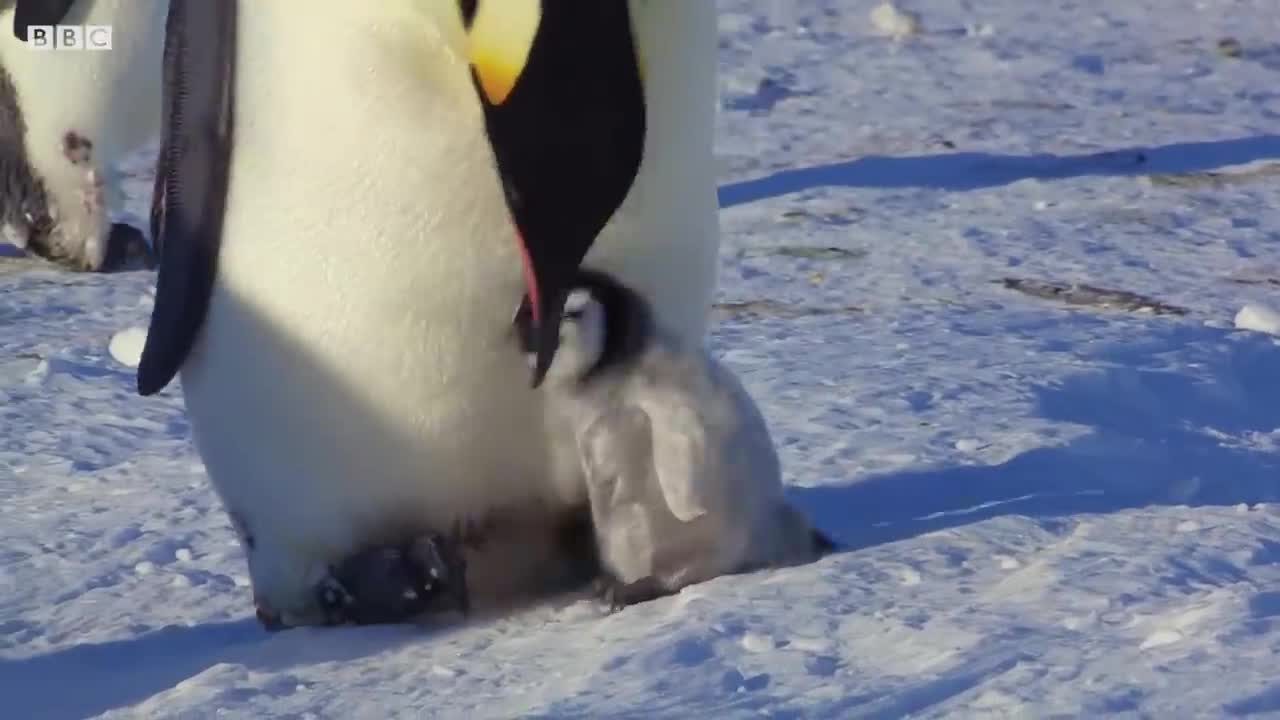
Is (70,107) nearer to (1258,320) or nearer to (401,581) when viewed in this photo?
(1258,320)

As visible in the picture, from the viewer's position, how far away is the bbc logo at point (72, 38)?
397 centimetres

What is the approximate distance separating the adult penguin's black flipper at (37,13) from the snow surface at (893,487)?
440 millimetres

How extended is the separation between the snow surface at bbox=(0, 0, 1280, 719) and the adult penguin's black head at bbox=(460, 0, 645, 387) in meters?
0.29

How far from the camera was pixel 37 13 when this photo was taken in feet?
12.8

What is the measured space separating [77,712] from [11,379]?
1.24 m

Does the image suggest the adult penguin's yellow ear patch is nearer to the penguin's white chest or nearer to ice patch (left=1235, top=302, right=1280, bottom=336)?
the penguin's white chest

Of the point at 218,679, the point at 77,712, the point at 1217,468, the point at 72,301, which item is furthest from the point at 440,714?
the point at 72,301

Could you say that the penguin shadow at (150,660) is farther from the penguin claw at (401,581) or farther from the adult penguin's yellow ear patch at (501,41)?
the adult penguin's yellow ear patch at (501,41)

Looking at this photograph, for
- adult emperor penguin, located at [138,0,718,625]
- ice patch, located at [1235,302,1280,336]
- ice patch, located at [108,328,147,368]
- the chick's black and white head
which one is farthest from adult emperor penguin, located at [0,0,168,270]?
the chick's black and white head

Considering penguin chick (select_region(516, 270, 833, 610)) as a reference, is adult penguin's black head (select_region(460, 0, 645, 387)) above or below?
above

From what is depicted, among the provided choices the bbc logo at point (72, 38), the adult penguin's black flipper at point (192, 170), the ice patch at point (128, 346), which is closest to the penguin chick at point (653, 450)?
the adult penguin's black flipper at point (192, 170)

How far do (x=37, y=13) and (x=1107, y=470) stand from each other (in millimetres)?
2469

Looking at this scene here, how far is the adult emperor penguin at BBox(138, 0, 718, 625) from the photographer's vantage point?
171 cm

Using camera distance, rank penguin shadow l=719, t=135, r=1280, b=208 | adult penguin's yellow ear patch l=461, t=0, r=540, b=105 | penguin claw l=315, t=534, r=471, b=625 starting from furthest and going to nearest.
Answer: penguin shadow l=719, t=135, r=1280, b=208 < penguin claw l=315, t=534, r=471, b=625 < adult penguin's yellow ear patch l=461, t=0, r=540, b=105
